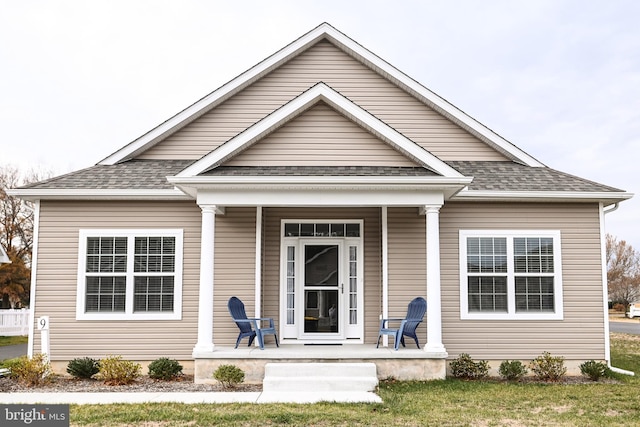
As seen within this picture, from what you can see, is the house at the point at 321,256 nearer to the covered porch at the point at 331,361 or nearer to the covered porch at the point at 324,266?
the covered porch at the point at 324,266

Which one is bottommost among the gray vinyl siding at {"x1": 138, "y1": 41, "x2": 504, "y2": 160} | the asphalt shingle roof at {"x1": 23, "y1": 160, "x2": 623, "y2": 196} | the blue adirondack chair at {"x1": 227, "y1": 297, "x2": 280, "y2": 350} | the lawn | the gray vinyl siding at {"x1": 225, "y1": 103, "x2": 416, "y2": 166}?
the lawn

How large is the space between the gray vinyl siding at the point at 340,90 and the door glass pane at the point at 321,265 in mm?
3014

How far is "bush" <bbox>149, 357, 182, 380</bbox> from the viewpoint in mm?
10102

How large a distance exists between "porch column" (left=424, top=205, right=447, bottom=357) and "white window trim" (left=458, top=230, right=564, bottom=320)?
1.16 m

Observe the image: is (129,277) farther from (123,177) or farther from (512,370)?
(512,370)

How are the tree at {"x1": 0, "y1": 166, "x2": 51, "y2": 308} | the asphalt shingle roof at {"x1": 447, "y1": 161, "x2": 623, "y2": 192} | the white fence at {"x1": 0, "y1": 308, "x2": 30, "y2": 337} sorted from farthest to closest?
the tree at {"x1": 0, "y1": 166, "x2": 51, "y2": 308}, the white fence at {"x1": 0, "y1": 308, "x2": 30, "y2": 337}, the asphalt shingle roof at {"x1": 447, "y1": 161, "x2": 623, "y2": 192}

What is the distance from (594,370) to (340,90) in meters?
7.36

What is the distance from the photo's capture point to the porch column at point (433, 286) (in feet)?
32.7

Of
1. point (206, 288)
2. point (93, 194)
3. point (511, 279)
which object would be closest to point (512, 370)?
point (511, 279)

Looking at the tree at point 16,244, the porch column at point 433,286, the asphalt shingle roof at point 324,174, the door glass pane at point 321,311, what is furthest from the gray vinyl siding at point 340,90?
the tree at point 16,244

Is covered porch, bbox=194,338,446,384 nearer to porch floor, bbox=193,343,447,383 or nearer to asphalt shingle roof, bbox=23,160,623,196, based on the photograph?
porch floor, bbox=193,343,447,383

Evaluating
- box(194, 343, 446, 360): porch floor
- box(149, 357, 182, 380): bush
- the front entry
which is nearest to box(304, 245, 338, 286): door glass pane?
the front entry

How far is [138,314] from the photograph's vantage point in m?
11.0

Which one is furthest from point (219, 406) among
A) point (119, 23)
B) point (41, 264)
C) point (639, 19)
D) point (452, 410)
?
point (119, 23)
